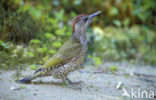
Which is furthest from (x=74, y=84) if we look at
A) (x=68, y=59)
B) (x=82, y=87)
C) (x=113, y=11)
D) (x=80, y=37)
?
(x=113, y=11)

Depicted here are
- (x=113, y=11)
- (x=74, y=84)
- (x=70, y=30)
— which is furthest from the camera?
(x=113, y=11)

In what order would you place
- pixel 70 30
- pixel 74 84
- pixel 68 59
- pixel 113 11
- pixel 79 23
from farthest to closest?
pixel 113 11 → pixel 70 30 → pixel 79 23 → pixel 74 84 → pixel 68 59

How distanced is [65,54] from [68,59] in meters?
A: 0.10

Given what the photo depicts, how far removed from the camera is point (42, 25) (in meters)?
6.28

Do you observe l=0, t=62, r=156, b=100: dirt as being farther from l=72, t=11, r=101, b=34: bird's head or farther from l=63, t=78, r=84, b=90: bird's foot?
l=72, t=11, r=101, b=34: bird's head

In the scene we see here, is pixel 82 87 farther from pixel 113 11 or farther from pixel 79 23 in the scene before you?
pixel 113 11

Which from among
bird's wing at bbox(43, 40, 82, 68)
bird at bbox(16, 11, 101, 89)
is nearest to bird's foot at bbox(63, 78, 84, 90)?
bird at bbox(16, 11, 101, 89)

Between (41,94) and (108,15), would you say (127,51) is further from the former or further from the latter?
(41,94)

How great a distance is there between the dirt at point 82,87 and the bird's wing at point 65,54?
0.35 m

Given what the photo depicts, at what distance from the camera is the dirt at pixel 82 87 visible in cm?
344

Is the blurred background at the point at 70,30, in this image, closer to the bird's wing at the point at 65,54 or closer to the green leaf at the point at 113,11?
the green leaf at the point at 113,11

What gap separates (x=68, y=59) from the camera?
4.00m

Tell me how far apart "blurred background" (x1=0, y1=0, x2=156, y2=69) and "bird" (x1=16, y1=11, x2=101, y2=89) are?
0.91 m

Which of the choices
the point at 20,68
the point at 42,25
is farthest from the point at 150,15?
the point at 20,68
